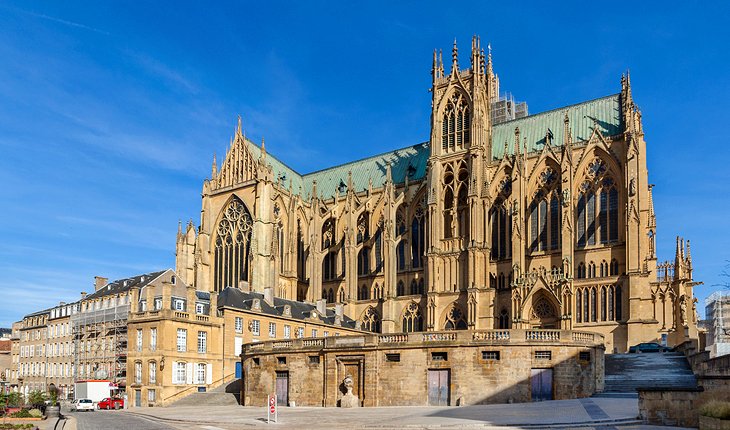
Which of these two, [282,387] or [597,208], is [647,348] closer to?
[597,208]

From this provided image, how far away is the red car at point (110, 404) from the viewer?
4809 cm

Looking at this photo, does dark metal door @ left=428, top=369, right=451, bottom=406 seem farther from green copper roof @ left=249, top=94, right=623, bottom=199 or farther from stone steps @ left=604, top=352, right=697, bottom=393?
green copper roof @ left=249, top=94, right=623, bottom=199

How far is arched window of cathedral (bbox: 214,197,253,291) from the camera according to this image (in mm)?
77312

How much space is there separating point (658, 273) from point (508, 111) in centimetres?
3753

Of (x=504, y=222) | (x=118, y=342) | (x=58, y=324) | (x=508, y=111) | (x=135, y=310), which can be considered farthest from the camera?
(x=508, y=111)

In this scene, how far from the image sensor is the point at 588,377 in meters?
35.6

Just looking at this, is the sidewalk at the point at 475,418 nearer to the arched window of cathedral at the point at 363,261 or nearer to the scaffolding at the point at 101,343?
the scaffolding at the point at 101,343

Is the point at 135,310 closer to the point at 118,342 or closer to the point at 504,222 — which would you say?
the point at 118,342

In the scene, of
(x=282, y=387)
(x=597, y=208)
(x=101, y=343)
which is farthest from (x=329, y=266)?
(x=282, y=387)

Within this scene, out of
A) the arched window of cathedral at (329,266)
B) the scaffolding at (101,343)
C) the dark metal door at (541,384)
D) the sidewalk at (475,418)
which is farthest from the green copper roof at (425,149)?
the sidewalk at (475,418)

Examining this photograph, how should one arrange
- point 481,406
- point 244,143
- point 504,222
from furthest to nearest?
point 244,143, point 504,222, point 481,406

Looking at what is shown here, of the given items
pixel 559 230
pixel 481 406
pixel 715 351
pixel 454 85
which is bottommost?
pixel 481 406

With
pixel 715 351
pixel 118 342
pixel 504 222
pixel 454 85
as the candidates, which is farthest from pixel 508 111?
pixel 715 351

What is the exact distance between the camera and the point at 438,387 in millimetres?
36094
